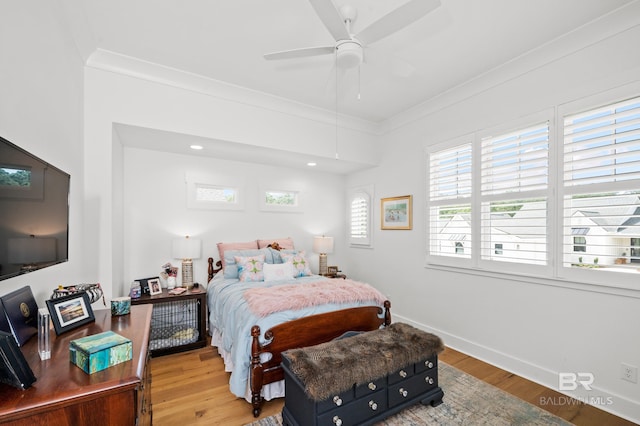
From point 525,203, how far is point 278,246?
294cm

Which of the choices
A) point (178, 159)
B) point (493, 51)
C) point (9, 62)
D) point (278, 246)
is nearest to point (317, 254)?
point (278, 246)

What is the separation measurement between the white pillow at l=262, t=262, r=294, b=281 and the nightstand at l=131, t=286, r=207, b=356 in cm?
73

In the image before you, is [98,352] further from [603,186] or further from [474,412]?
[603,186]

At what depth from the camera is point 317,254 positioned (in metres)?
4.77

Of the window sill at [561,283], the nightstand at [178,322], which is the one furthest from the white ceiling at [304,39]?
the window sill at [561,283]

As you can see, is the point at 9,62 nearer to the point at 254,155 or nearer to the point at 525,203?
the point at 254,155

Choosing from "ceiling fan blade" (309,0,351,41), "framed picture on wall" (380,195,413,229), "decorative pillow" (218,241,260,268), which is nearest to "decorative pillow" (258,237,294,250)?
"decorative pillow" (218,241,260,268)

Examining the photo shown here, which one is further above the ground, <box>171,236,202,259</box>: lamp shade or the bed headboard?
<box>171,236,202,259</box>: lamp shade

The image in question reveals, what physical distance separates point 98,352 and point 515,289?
10.4 ft

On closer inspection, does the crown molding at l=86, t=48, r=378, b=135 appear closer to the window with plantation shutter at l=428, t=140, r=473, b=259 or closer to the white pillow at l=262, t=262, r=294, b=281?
the window with plantation shutter at l=428, t=140, r=473, b=259

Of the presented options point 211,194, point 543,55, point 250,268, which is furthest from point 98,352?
point 543,55

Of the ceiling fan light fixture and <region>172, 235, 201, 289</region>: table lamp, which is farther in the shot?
<region>172, 235, 201, 289</region>: table lamp

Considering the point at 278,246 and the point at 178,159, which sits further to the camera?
the point at 278,246

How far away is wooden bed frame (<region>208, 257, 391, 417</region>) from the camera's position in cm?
213
